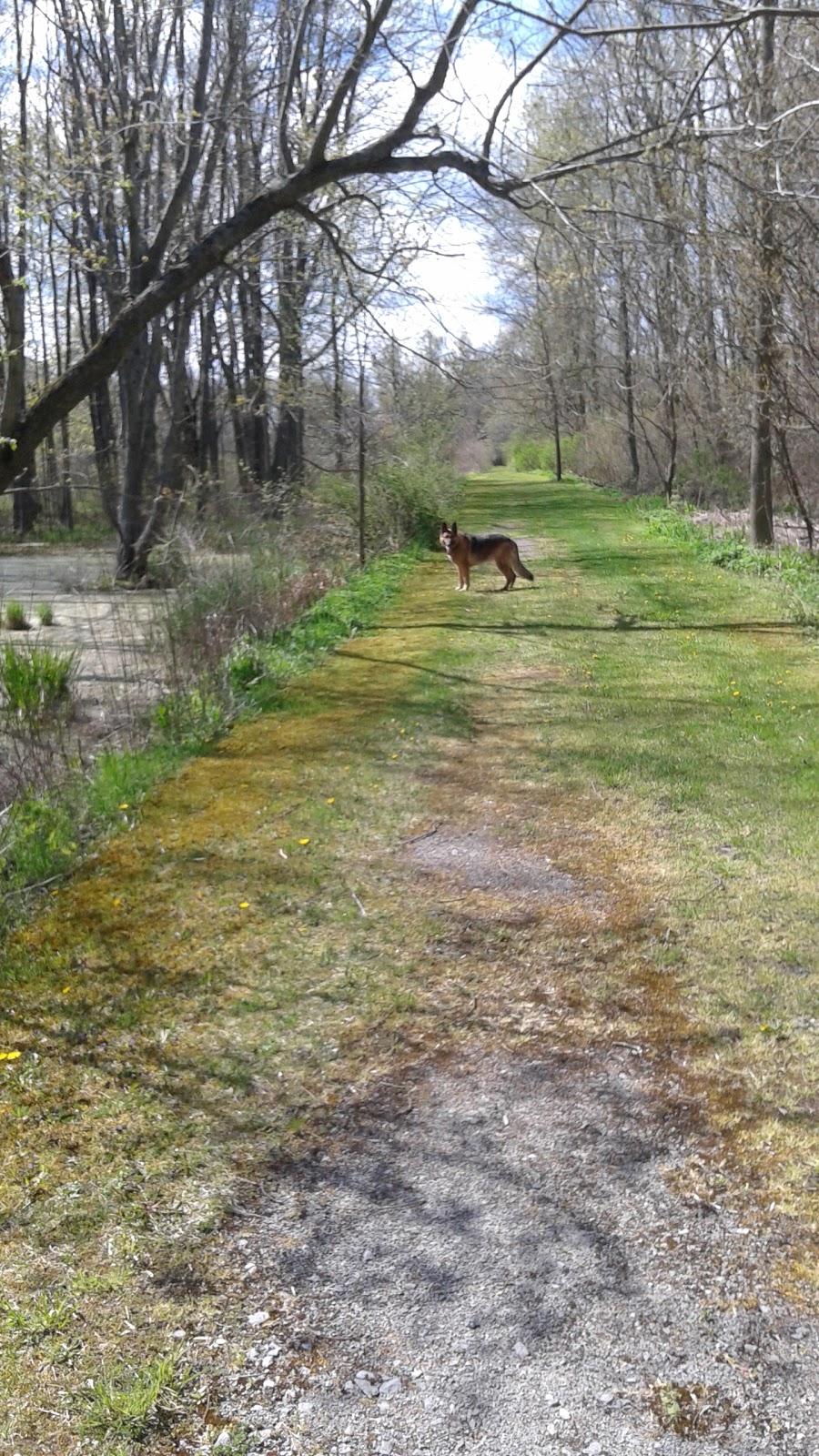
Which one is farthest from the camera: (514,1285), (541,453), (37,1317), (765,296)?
(541,453)

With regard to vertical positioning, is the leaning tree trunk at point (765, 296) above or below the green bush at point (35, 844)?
above

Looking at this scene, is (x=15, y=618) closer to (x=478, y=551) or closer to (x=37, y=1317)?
(x=478, y=551)

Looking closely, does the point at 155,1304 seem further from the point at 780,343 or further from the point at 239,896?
the point at 780,343

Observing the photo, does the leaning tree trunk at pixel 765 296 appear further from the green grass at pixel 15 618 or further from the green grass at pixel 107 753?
the green grass at pixel 15 618

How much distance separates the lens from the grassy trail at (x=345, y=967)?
9.21 feet

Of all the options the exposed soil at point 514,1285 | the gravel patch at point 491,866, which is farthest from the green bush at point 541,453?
the exposed soil at point 514,1285

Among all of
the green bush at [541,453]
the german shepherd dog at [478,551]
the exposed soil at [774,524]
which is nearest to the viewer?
the german shepherd dog at [478,551]

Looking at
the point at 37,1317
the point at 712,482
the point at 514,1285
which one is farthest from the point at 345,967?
the point at 712,482

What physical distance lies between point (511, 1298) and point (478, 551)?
12094 mm

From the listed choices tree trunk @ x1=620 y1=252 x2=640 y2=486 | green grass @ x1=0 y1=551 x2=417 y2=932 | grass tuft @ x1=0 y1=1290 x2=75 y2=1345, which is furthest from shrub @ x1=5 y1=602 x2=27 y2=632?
tree trunk @ x1=620 y1=252 x2=640 y2=486

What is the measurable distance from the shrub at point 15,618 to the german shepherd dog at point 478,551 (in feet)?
16.8

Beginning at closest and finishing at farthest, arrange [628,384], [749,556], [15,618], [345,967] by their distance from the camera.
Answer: [345,967]
[15,618]
[749,556]
[628,384]

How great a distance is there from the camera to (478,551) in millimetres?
14211

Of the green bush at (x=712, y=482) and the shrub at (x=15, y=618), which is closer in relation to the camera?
the shrub at (x=15, y=618)
